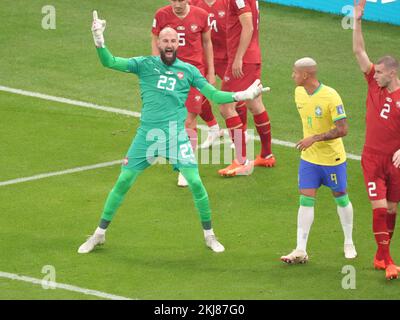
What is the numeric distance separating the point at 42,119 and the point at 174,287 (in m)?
7.09

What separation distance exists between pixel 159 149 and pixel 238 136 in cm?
346

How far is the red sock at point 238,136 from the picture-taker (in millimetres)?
16859

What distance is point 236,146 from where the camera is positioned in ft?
55.6

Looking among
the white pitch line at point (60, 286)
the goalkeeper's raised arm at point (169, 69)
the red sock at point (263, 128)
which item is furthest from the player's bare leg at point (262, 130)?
the white pitch line at point (60, 286)

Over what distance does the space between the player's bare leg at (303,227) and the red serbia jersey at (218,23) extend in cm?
468

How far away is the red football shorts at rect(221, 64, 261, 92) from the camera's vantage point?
16734mm

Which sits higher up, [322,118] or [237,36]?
[237,36]

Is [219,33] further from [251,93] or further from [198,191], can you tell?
[251,93]

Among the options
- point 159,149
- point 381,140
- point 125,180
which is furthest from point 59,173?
point 381,140

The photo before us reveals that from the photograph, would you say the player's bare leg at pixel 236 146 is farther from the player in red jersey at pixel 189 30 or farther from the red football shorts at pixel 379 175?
the red football shorts at pixel 379 175

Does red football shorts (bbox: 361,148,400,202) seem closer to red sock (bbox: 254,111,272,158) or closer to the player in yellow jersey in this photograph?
the player in yellow jersey
